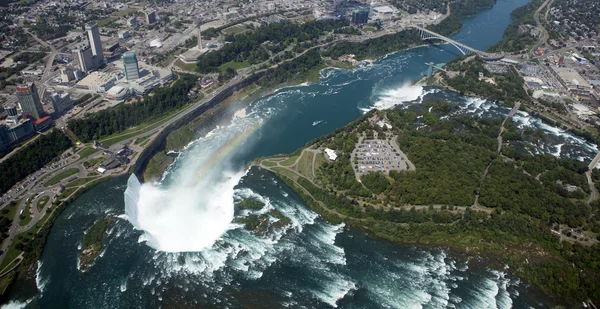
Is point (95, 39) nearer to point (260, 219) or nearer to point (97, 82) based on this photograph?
point (97, 82)

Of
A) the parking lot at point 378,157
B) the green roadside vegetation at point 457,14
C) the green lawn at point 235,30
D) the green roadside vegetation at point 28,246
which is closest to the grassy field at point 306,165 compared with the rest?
the parking lot at point 378,157

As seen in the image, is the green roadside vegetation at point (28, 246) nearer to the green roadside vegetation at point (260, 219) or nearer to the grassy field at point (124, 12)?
the green roadside vegetation at point (260, 219)

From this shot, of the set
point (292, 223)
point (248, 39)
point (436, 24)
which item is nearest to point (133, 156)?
point (292, 223)

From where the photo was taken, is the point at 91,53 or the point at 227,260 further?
the point at 91,53

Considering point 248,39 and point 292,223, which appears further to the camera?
point 248,39

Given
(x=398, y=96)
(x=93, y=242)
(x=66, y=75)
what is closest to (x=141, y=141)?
(x=93, y=242)

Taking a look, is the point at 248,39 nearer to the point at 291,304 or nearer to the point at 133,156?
the point at 133,156

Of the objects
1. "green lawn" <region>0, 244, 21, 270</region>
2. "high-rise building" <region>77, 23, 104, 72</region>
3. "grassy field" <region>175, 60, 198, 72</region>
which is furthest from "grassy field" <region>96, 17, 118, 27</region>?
"green lawn" <region>0, 244, 21, 270</region>
